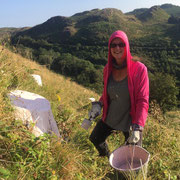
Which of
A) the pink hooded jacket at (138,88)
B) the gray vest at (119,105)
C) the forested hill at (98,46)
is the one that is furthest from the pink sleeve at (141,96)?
the forested hill at (98,46)

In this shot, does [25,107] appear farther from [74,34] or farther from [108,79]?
[74,34]

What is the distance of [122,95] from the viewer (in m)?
2.06

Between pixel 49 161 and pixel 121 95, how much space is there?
109 cm

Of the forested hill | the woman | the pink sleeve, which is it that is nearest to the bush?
the forested hill

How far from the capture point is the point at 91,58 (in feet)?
184

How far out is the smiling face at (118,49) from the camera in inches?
78.7

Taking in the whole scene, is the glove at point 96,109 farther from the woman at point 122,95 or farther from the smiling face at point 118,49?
the smiling face at point 118,49

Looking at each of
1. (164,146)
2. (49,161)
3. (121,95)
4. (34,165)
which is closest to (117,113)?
(121,95)

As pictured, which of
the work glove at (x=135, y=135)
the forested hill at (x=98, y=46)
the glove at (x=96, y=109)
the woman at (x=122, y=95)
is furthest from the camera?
the forested hill at (x=98, y=46)

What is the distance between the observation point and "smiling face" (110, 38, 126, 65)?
78.7 inches

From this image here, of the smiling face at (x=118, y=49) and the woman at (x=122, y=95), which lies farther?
the smiling face at (x=118, y=49)

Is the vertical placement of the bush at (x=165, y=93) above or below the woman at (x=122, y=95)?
below

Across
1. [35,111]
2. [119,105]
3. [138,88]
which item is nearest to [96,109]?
[119,105]

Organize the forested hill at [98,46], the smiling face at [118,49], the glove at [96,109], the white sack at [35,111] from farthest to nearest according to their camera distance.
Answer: the forested hill at [98,46]
the glove at [96,109]
the white sack at [35,111]
the smiling face at [118,49]
